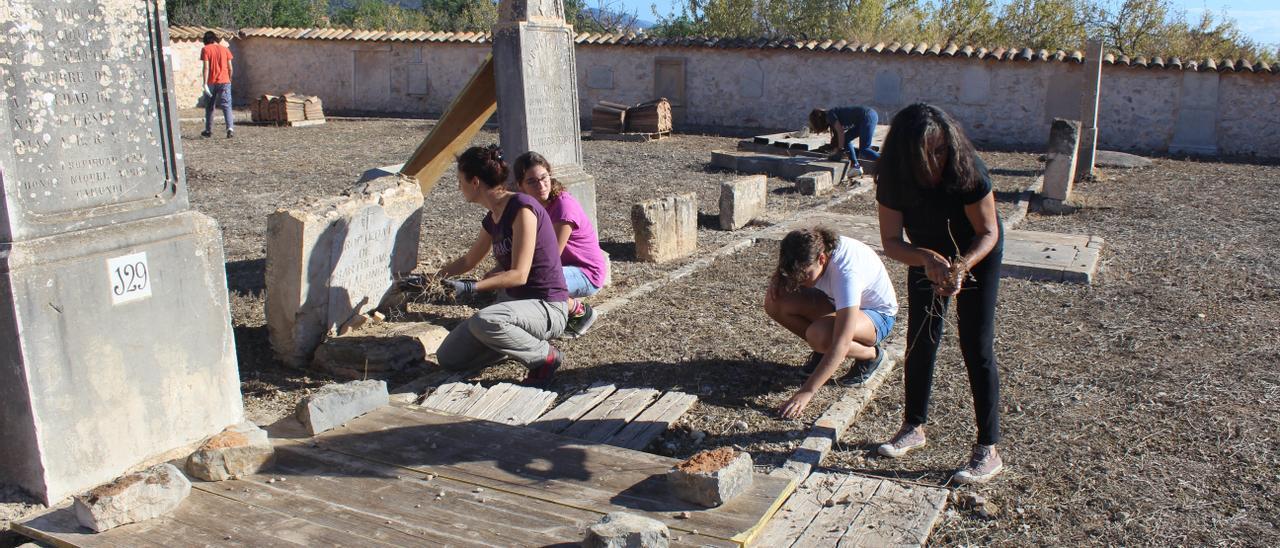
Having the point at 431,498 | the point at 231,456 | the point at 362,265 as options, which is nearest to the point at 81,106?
the point at 231,456

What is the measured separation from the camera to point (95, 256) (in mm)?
3531

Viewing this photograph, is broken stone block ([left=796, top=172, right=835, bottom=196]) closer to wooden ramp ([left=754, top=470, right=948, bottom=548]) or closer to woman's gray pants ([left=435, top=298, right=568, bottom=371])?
woman's gray pants ([left=435, top=298, right=568, bottom=371])

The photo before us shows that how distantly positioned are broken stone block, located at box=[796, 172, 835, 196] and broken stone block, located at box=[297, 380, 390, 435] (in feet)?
26.6

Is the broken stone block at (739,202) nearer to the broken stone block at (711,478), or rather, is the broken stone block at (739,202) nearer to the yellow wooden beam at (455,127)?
the yellow wooden beam at (455,127)

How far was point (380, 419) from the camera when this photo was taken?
13.2ft

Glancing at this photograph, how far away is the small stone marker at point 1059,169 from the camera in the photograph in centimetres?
1055

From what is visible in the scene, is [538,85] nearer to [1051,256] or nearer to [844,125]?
[1051,256]

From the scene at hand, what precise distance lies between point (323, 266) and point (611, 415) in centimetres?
194

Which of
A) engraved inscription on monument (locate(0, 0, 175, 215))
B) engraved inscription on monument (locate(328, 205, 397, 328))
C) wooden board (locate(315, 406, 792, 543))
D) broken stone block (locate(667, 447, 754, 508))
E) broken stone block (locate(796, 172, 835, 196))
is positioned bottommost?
wooden board (locate(315, 406, 792, 543))

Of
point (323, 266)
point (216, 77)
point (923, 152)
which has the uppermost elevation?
point (216, 77)

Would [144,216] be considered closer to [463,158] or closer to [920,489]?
[463,158]

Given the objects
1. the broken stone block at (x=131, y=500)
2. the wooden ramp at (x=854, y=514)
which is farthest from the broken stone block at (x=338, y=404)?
the wooden ramp at (x=854, y=514)

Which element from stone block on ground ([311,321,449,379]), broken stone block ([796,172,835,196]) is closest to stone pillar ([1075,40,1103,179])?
broken stone block ([796,172,835,196])

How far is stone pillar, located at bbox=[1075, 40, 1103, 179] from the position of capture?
12.7m
